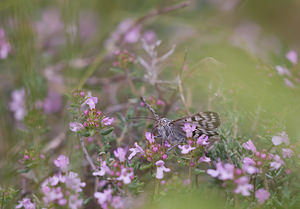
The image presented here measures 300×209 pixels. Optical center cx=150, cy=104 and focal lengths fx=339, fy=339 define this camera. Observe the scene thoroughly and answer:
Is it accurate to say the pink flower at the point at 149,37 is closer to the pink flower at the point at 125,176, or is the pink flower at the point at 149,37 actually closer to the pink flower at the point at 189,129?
the pink flower at the point at 189,129

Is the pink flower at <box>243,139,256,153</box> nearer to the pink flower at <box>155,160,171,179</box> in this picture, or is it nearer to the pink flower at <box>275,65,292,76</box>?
the pink flower at <box>155,160,171,179</box>

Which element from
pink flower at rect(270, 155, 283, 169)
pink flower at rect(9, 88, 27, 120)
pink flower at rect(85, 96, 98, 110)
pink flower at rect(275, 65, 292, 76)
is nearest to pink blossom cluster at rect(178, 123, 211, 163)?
pink flower at rect(270, 155, 283, 169)

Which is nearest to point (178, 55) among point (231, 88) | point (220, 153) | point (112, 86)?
point (112, 86)

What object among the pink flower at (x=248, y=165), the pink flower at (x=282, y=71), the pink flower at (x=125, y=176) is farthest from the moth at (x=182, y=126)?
the pink flower at (x=282, y=71)

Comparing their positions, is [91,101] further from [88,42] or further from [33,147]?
[88,42]

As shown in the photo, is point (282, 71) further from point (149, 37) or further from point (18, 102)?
point (18, 102)

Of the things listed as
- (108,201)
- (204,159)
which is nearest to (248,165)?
(204,159)
